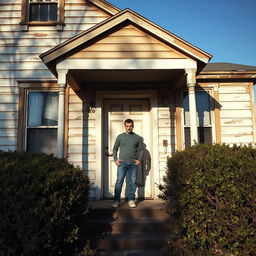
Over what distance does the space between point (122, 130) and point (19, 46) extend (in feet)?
10.6

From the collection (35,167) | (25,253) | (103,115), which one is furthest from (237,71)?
(25,253)

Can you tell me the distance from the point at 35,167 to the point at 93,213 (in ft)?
5.77

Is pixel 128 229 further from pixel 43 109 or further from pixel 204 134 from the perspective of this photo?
pixel 43 109

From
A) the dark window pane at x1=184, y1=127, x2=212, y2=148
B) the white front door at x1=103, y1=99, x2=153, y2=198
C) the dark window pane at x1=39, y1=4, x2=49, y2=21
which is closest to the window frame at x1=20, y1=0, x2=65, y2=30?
the dark window pane at x1=39, y1=4, x2=49, y2=21

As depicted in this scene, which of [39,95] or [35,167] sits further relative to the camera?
[39,95]

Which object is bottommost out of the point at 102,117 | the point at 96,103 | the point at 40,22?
the point at 102,117

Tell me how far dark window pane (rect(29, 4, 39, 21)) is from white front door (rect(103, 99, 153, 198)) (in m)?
2.78

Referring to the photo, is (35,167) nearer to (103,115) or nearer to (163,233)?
(163,233)

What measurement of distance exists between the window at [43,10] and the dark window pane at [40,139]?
283 centimetres

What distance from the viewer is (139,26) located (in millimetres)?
4930

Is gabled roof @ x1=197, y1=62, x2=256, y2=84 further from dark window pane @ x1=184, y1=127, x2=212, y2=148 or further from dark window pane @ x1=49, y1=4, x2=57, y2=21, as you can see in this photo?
dark window pane @ x1=49, y1=4, x2=57, y2=21

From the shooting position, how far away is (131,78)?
5.84 m

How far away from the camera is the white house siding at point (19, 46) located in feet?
20.1

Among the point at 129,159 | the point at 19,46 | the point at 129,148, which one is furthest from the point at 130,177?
the point at 19,46
